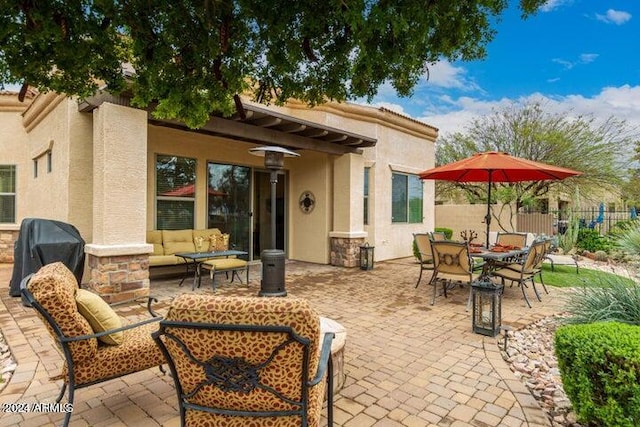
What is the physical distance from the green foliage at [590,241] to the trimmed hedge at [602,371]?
10.7 meters

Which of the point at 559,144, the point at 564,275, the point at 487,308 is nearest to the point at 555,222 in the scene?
the point at 559,144

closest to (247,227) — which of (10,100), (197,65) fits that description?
(197,65)

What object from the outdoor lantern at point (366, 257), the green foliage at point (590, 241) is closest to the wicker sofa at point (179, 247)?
the outdoor lantern at point (366, 257)

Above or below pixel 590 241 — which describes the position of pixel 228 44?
above

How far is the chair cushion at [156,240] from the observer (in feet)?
22.9

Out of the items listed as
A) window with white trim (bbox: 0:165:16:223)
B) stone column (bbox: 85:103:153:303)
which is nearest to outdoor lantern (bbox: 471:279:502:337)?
stone column (bbox: 85:103:153:303)

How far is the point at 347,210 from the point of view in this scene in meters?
8.77

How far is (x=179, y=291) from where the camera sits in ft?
20.2

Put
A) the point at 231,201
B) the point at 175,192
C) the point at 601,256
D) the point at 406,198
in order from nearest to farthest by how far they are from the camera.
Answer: the point at 175,192 → the point at 231,201 → the point at 601,256 → the point at 406,198

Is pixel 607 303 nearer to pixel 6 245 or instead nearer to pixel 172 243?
pixel 172 243

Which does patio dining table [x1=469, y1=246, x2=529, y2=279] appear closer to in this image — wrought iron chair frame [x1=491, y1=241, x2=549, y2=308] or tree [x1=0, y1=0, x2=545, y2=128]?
wrought iron chair frame [x1=491, y1=241, x2=549, y2=308]

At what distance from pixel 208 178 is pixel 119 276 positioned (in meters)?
3.46

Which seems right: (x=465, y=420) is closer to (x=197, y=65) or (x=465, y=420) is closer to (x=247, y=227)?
(x=197, y=65)

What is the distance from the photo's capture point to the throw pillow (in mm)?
2262
